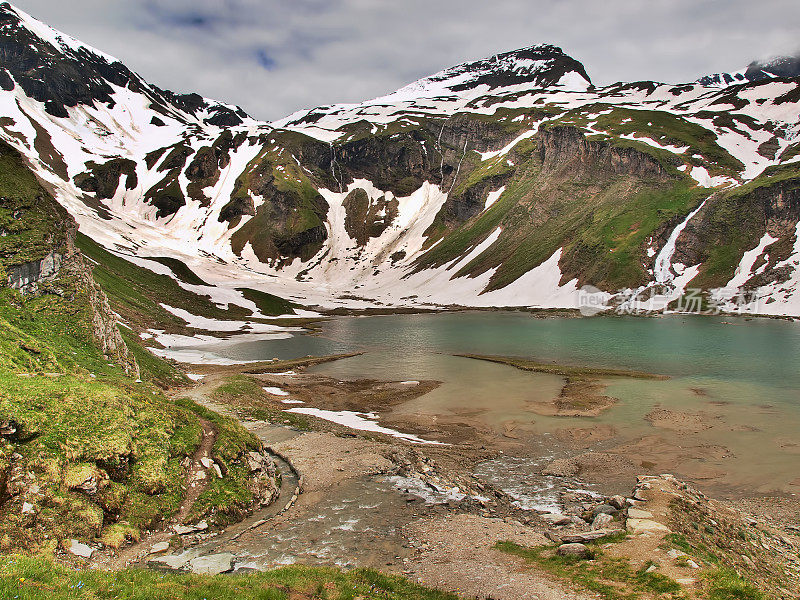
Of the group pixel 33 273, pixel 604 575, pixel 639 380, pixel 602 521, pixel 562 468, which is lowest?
pixel 562 468

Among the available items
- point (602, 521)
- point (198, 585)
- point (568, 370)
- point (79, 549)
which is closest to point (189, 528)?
point (79, 549)

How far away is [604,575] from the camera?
11.6 meters

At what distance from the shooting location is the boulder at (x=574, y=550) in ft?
42.5

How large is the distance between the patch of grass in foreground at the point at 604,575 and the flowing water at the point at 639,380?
15879 millimetres

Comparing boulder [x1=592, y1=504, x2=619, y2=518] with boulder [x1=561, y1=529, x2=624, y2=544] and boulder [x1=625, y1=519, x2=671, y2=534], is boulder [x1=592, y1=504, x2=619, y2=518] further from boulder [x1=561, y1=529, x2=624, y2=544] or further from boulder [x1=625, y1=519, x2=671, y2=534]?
boulder [x1=561, y1=529, x2=624, y2=544]

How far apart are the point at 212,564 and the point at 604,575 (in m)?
10.2

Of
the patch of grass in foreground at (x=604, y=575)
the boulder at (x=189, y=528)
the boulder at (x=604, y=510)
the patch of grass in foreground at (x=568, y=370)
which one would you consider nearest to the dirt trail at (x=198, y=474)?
the boulder at (x=189, y=528)

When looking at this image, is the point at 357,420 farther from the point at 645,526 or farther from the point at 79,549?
the point at 79,549

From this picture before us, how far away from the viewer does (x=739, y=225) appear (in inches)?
4742

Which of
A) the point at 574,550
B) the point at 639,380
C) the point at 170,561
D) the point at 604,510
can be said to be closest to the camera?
the point at 170,561

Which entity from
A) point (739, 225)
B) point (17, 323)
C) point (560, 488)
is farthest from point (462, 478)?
point (739, 225)

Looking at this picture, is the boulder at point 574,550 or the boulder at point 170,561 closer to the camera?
the boulder at point 170,561

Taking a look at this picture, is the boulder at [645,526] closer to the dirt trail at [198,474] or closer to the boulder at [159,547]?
the boulder at [159,547]

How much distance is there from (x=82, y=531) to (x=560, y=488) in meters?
19.3
